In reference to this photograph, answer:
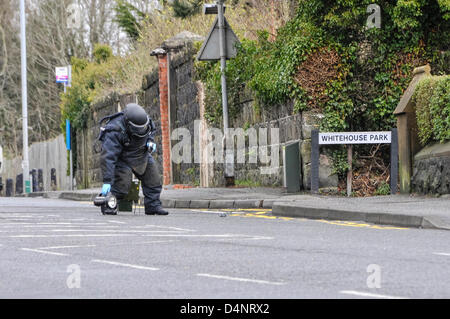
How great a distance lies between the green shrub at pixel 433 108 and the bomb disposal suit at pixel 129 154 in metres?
4.47

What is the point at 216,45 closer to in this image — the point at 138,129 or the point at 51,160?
the point at 138,129

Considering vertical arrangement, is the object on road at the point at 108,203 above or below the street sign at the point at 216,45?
below

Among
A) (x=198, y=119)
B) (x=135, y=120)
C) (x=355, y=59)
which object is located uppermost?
(x=355, y=59)

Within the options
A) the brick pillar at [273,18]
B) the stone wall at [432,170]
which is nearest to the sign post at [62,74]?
the brick pillar at [273,18]

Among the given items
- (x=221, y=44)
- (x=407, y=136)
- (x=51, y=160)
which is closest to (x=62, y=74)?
(x=51, y=160)

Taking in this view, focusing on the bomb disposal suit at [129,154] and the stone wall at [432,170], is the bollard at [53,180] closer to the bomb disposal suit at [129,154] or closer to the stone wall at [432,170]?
the bomb disposal suit at [129,154]

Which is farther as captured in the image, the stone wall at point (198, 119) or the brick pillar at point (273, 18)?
the brick pillar at point (273, 18)

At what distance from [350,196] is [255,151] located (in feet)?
13.9

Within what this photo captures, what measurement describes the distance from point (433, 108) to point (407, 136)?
1.16 metres

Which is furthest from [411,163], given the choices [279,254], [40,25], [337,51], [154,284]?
[40,25]

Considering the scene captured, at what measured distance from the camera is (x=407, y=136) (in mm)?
17125

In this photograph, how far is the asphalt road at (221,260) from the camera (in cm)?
683
